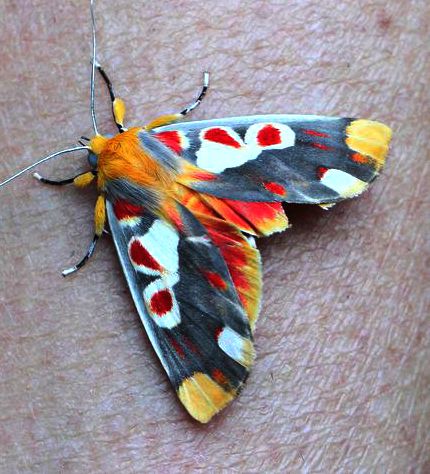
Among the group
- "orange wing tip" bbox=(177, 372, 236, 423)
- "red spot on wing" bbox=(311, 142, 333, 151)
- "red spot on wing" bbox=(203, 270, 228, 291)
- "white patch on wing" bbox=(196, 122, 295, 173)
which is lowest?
"orange wing tip" bbox=(177, 372, 236, 423)

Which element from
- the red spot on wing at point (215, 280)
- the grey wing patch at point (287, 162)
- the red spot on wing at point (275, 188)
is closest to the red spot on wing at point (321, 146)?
the grey wing patch at point (287, 162)

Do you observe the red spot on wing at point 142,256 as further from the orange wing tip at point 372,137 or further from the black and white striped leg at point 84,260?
the orange wing tip at point 372,137

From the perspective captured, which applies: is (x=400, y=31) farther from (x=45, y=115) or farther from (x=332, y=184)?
(x=45, y=115)

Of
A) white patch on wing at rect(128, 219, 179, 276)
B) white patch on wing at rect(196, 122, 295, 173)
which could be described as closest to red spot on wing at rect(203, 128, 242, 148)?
white patch on wing at rect(196, 122, 295, 173)

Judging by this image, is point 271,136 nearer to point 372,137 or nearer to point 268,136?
point 268,136

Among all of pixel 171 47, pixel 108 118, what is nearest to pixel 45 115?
pixel 108 118

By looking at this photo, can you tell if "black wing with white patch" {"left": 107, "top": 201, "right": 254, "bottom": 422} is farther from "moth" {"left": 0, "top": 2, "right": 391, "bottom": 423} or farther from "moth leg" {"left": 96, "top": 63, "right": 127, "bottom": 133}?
"moth leg" {"left": 96, "top": 63, "right": 127, "bottom": 133}

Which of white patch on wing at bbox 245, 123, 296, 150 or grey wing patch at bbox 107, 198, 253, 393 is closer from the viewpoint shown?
grey wing patch at bbox 107, 198, 253, 393
